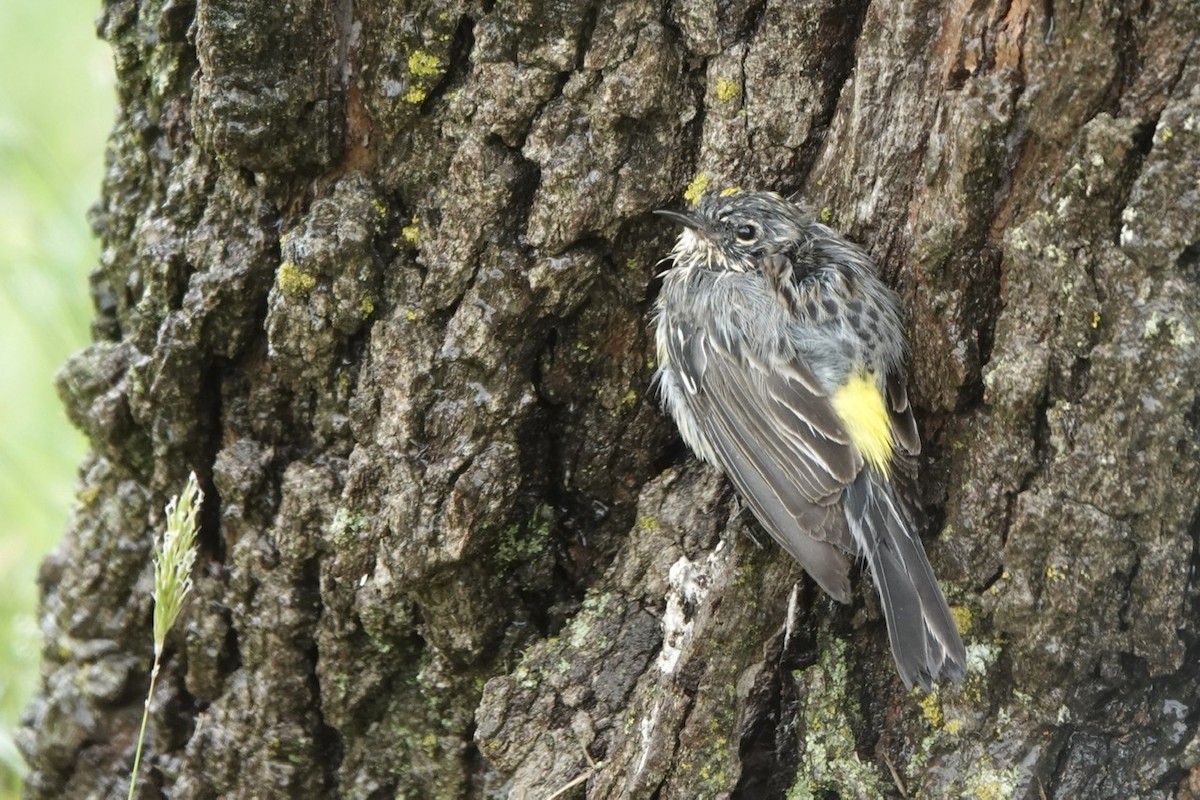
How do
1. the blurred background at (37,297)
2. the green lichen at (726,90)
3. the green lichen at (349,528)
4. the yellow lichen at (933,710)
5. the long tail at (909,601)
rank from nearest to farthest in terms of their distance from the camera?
the long tail at (909,601)
the yellow lichen at (933,710)
the green lichen at (726,90)
the green lichen at (349,528)
the blurred background at (37,297)

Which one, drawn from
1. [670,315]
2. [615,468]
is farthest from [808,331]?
[615,468]

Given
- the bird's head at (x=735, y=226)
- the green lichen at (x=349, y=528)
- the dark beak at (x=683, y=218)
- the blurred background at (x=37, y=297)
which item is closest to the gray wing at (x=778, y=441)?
the bird's head at (x=735, y=226)

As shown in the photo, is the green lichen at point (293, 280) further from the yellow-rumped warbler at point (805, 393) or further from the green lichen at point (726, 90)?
the green lichen at point (726, 90)

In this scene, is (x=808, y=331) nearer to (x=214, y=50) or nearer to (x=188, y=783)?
(x=214, y=50)

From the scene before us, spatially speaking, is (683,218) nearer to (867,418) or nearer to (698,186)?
(698,186)

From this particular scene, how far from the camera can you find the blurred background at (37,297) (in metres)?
5.96

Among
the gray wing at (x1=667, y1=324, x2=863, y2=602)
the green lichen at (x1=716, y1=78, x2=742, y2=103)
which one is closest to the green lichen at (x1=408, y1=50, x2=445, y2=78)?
the green lichen at (x1=716, y1=78, x2=742, y2=103)

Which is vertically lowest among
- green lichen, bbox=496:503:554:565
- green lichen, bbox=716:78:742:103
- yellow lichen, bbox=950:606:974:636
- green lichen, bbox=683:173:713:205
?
yellow lichen, bbox=950:606:974:636

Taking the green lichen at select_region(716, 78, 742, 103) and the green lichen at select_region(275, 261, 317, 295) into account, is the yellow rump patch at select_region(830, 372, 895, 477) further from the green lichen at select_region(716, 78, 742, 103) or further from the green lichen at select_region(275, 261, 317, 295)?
the green lichen at select_region(275, 261, 317, 295)

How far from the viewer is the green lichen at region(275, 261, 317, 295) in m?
3.97

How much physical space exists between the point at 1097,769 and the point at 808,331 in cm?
180

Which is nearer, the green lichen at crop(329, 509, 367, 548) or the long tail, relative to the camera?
the long tail

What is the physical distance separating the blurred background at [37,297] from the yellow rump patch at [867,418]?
3.64 m

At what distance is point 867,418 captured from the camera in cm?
417
